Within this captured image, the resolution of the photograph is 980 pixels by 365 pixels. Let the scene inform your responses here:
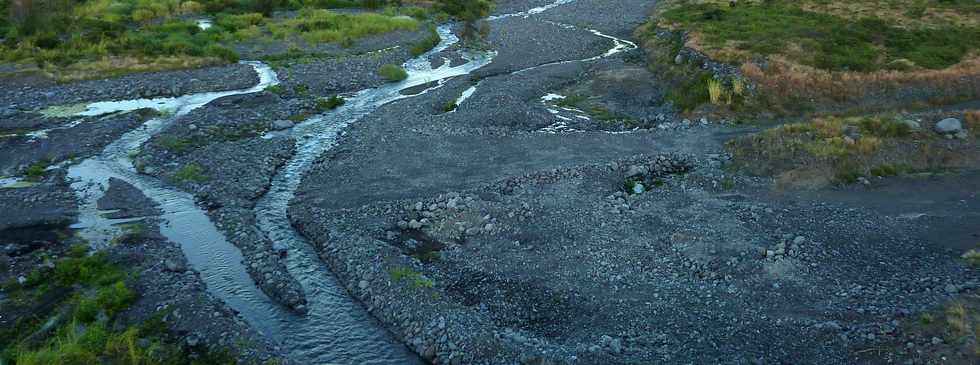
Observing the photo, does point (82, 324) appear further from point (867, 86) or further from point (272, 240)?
point (867, 86)

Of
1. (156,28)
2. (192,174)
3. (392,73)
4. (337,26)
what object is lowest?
(192,174)

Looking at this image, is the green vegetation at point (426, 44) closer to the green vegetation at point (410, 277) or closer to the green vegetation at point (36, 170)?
the green vegetation at point (36, 170)

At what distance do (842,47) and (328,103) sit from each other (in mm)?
34172

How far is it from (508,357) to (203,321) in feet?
28.6

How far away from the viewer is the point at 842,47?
4491 centimetres

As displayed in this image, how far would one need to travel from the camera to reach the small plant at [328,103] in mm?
40781

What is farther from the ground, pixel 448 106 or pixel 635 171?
pixel 448 106

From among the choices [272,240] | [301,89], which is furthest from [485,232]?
[301,89]

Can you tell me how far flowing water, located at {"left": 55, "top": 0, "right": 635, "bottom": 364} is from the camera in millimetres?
18609

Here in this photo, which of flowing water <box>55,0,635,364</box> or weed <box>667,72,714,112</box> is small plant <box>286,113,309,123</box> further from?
weed <box>667,72,714,112</box>

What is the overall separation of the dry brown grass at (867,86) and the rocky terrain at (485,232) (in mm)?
3230

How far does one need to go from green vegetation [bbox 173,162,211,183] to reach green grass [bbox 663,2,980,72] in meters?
34.6

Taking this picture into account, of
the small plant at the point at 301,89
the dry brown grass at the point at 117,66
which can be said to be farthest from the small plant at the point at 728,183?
the dry brown grass at the point at 117,66

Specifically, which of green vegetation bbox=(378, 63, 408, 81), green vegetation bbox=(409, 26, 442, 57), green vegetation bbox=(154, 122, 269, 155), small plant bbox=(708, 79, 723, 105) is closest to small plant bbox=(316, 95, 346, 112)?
green vegetation bbox=(154, 122, 269, 155)
